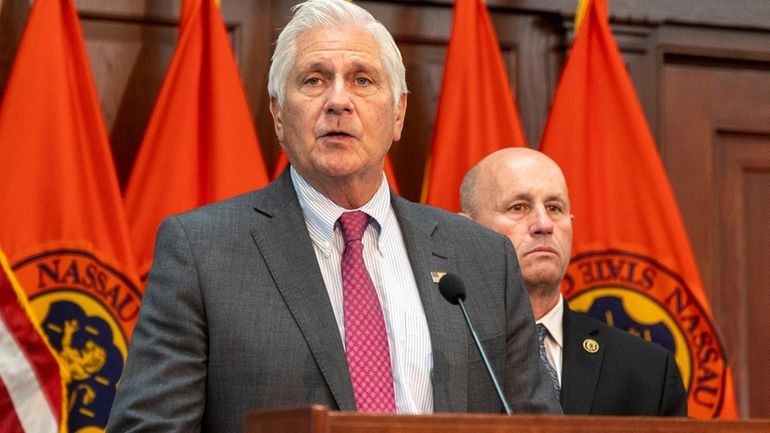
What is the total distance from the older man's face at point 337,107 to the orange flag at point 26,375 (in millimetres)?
1221

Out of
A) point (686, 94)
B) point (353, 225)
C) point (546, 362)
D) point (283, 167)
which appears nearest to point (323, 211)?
point (353, 225)

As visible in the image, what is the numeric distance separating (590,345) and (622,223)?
24.1 inches

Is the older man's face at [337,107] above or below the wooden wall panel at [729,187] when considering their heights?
below

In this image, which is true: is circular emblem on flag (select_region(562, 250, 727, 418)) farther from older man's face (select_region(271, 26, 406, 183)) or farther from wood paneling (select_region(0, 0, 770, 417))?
older man's face (select_region(271, 26, 406, 183))

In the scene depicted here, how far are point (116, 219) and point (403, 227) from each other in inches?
54.1

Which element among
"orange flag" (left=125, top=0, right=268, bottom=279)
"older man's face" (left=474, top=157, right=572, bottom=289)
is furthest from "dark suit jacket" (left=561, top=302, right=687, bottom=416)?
"orange flag" (left=125, top=0, right=268, bottom=279)

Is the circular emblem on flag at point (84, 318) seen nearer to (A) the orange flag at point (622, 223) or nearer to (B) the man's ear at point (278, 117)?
(B) the man's ear at point (278, 117)

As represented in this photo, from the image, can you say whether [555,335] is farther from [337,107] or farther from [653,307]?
[337,107]

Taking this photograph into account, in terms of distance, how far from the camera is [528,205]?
137 inches

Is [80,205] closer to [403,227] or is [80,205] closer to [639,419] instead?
[403,227]

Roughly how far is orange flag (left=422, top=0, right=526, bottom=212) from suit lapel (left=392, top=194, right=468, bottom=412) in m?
1.50

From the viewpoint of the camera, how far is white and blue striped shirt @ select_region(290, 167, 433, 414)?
198 cm

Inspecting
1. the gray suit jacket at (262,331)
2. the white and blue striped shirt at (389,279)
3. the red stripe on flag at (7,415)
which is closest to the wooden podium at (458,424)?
the gray suit jacket at (262,331)

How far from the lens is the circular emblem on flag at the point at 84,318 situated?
3.21m
